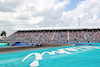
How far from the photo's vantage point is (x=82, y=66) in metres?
12.0

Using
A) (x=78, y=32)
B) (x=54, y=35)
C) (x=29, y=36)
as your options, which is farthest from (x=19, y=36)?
(x=78, y=32)

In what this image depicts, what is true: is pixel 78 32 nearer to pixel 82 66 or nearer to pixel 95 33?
pixel 95 33

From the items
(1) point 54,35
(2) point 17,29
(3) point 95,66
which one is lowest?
(3) point 95,66

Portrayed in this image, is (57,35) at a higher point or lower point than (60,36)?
higher

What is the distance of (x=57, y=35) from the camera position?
60594 millimetres

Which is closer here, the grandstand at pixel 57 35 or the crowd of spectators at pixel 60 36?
the crowd of spectators at pixel 60 36

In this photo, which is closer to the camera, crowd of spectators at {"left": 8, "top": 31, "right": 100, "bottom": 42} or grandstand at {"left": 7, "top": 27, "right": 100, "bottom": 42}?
crowd of spectators at {"left": 8, "top": 31, "right": 100, "bottom": 42}

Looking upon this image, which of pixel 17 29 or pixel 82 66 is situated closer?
pixel 82 66

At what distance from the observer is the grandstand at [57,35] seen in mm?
55688

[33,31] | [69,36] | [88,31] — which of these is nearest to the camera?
[69,36]

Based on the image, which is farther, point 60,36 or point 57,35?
point 57,35

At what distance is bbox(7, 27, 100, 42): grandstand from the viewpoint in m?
55.7

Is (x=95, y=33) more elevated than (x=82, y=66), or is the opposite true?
(x=95, y=33)

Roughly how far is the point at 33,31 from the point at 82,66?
58969 millimetres
